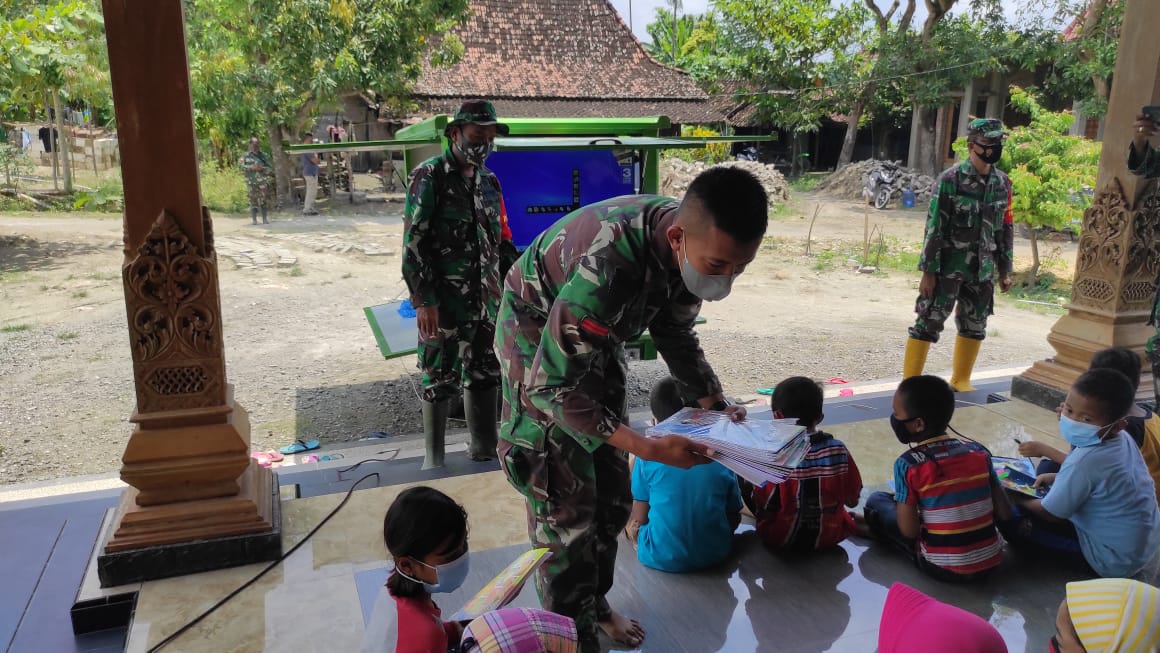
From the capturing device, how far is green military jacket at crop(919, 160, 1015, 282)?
199 inches

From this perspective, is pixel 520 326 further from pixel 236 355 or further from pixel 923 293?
pixel 236 355

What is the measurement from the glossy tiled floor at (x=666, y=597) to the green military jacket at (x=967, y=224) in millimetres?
2602

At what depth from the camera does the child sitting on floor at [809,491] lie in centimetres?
288

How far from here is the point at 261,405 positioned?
6.45 metres

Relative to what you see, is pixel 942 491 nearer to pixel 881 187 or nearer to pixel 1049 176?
pixel 1049 176

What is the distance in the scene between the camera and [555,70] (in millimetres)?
19469

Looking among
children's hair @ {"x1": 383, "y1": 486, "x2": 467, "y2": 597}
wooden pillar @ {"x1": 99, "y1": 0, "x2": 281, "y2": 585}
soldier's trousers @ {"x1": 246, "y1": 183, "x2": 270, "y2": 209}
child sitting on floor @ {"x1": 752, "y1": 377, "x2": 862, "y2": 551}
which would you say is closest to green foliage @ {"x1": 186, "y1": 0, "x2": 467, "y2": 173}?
soldier's trousers @ {"x1": 246, "y1": 183, "x2": 270, "y2": 209}

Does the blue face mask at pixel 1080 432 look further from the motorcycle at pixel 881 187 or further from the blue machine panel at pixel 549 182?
the motorcycle at pixel 881 187

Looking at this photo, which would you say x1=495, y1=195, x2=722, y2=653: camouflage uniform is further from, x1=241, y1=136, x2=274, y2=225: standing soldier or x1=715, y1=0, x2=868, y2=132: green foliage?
x1=715, y1=0, x2=868, y2=132: green foliage

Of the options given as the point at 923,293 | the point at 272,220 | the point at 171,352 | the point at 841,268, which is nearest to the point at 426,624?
the point at 171,352

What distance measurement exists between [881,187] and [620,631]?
22.5 m

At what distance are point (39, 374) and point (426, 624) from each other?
695 centimetres

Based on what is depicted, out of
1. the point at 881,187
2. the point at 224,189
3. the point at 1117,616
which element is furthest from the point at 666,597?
the point at 881,187

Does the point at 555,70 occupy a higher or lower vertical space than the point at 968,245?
higher
